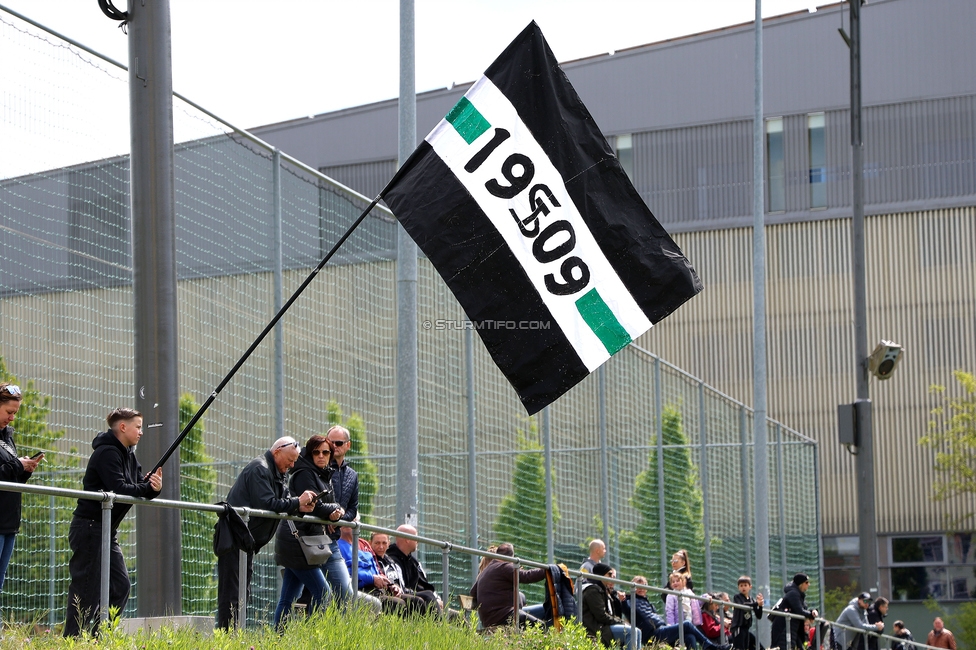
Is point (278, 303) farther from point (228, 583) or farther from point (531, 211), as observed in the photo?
point (531, 211)

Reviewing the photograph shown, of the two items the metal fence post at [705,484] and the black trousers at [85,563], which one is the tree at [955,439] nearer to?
the metal fence post at [705,484]

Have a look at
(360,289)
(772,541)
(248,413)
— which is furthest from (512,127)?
(772,541)

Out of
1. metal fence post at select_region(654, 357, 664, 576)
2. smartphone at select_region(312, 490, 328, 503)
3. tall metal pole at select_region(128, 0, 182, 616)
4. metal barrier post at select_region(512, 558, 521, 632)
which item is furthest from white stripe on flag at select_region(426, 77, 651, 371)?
metal fence post at select_region(654, 357, 664, 576)

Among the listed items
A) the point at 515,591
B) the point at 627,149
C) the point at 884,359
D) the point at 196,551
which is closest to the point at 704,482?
the point at 884,359

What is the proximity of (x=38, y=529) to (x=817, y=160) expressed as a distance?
1440 inches

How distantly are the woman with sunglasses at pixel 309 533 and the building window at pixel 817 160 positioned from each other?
35493 mm

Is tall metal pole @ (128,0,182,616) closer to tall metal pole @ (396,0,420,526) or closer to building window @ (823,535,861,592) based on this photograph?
tall metal pole @ (396,0,420,526)

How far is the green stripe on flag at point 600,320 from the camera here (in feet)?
24.3

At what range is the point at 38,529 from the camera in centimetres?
947

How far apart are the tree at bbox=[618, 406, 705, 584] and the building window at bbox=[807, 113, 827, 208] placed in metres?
19.1

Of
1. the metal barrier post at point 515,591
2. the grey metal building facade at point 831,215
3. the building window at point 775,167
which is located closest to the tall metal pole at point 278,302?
the metal barrier post at point 515,591

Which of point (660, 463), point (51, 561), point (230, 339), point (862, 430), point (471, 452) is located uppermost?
point (230, 339)

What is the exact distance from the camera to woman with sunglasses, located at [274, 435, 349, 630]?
848cm

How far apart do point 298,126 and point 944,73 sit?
72.9ft
